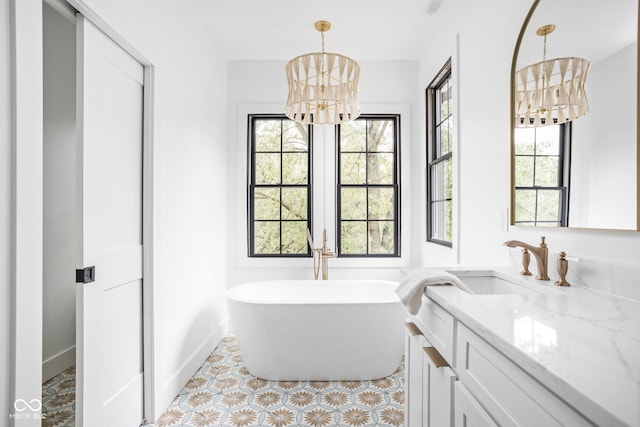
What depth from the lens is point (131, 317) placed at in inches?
71.7

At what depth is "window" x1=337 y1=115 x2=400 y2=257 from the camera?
3398 mm

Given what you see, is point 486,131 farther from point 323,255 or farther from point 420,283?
point 323,255

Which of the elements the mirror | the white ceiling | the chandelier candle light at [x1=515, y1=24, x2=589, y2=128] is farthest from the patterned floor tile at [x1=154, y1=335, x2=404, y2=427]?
the white ceiling

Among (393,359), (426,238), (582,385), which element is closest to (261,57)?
(426,238)

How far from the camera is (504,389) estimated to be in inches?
29.9

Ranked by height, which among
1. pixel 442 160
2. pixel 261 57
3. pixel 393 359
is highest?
pixel 261 57

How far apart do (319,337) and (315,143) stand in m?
1.82

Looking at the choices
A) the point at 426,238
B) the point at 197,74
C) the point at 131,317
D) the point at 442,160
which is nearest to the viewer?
the point at 131,317

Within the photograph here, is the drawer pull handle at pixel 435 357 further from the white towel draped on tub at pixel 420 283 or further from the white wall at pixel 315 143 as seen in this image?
the white wall at pixel 315 143

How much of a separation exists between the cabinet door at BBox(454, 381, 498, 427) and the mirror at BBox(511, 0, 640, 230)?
2.42 feet

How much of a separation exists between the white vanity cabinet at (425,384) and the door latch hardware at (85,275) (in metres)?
1.38

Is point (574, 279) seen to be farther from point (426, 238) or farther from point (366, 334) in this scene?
point (426, 238)

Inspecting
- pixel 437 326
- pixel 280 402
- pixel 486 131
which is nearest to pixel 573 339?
pixel 437 326

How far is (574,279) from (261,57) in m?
3.06
